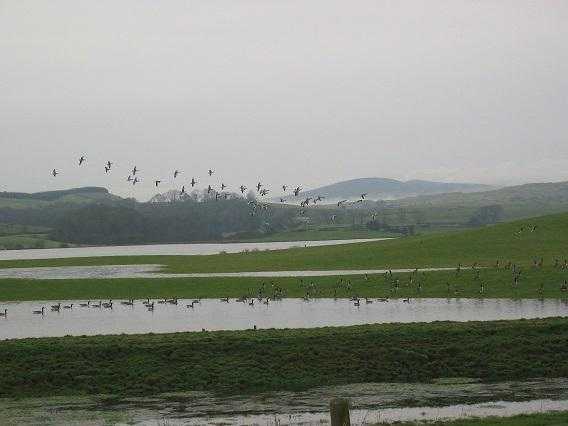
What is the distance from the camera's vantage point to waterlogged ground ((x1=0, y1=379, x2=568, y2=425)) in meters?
28.4

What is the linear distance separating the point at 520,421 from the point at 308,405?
24.6 feet

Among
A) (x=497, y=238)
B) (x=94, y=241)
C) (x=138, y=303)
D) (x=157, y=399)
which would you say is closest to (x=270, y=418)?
(x=157, y=399)

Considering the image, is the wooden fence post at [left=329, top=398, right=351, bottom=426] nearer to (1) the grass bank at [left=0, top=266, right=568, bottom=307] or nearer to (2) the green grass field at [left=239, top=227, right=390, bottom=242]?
(1) the grass bank at [left=0, top=266, right=568, bottom=307]

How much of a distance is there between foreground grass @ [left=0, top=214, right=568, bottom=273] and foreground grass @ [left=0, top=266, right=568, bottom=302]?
11808mm

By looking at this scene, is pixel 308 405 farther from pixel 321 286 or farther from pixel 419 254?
pixel 419 254

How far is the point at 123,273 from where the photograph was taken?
8756 centimetres

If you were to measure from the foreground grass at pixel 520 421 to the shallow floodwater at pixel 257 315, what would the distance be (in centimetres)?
1896

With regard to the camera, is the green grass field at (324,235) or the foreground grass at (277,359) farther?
the green grass field at (324,235)

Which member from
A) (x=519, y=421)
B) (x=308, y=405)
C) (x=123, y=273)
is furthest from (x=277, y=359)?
(x=123, y=273)

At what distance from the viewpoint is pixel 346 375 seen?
34.9 m

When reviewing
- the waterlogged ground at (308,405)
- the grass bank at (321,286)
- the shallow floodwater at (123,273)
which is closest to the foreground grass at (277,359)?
the waterlogged ground at (308,405)

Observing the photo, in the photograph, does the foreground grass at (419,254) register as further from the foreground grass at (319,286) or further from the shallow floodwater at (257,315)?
the shallow floodwater at (257,315)

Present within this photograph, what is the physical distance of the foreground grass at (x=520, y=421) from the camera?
24984 mm

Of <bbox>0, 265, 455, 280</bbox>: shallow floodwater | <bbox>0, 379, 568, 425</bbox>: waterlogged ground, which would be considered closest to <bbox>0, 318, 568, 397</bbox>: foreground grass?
<bbox>0, 379, 568, 425</bbox>: waterlogged ground
